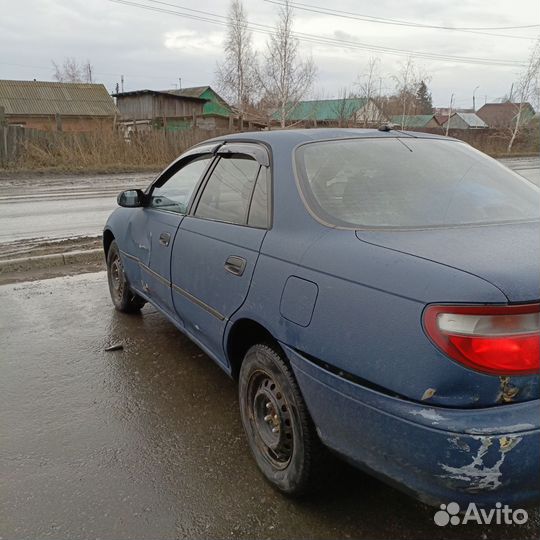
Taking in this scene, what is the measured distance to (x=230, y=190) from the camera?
10.3ft

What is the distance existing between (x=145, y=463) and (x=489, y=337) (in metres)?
1.92

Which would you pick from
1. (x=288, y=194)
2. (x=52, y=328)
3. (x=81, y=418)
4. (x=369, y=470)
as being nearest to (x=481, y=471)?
(x=369, y=470)

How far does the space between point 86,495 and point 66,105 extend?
48.5m

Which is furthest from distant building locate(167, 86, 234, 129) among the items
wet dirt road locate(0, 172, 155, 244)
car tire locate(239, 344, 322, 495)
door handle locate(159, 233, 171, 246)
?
car tire locate(239, 344, 322, 495)

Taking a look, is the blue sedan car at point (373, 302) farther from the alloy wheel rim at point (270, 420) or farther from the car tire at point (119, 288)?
the car tire at point (119, 288)

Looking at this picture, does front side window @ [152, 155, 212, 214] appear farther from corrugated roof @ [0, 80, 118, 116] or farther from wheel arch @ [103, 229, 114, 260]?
corrugated roof @ [0, 80, 118, 116]

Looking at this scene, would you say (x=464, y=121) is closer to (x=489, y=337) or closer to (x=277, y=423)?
(x=277, y=423)

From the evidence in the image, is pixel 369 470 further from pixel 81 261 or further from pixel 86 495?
pixel 81 261

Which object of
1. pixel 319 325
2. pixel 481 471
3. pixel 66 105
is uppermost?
pixel 66 105

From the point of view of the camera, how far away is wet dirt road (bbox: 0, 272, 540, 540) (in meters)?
2.26

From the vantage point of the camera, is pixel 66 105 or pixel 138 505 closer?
pixel 138 505

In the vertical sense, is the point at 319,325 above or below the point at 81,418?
above

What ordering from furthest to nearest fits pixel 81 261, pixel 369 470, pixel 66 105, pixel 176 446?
pixel 66 105 → pixel 81 261 → pixel 176 446 → pixel 369 470

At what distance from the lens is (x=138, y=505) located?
2404mm
